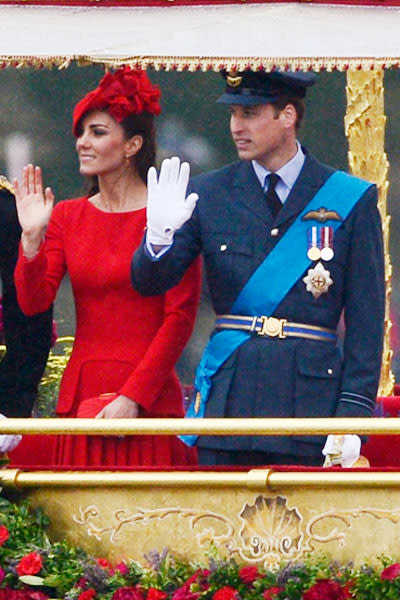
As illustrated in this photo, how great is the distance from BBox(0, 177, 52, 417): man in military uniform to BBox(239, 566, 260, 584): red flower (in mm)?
1398

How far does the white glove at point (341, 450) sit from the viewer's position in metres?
7.15

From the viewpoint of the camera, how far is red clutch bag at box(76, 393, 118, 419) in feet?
24.6

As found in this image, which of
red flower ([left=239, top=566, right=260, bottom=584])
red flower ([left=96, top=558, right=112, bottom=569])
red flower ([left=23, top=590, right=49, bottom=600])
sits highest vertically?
red flower ([left=96, top=558, right=112, bottom=569])

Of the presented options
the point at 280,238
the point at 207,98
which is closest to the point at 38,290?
the point at 280,238

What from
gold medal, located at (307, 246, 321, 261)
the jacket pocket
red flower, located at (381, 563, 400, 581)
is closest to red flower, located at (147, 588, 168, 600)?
red flower, located at (381, 563, 400, 581)

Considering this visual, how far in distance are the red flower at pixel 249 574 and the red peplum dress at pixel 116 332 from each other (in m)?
0.85

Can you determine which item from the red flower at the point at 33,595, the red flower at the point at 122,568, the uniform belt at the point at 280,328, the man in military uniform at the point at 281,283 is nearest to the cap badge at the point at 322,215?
the man in military uniform at the point at 281,283

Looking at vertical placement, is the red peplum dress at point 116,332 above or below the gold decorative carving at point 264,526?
above

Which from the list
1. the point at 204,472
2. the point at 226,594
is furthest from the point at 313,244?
the point at 226,594

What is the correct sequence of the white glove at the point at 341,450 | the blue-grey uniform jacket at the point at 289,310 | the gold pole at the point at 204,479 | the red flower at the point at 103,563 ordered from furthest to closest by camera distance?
the blue-grey uniform jacket at the point at 289,310
the white glove at the point at 341,450
the red flower at the point at 103,563
the gold pole at the point at 204,479

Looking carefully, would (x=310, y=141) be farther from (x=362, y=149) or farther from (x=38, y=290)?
(x=38, y=290)

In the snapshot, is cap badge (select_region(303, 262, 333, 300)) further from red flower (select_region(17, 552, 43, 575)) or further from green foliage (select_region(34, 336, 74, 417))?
green foliage (select_region(34, 336, 74, 417))

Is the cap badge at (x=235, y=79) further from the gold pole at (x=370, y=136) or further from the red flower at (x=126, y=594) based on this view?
the red flower at (x=126, y=594)

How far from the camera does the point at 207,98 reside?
9.21 m
